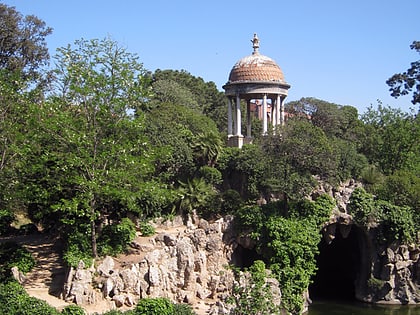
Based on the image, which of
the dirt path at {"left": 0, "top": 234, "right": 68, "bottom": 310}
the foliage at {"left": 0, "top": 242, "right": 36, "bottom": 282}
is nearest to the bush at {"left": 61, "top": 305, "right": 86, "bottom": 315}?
the dirt path at {"left": 0, "top": 234, "right": 68, "bottom": 310}

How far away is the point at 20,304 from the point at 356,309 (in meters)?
16.2

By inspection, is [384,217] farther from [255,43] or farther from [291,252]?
[255,43]

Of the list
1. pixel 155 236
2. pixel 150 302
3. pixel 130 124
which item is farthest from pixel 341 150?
pixel 150 302

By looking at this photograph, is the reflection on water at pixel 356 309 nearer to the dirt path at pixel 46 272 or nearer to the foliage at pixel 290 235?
the foliage at pixel 290 235

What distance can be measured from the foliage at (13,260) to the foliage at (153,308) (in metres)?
5.41

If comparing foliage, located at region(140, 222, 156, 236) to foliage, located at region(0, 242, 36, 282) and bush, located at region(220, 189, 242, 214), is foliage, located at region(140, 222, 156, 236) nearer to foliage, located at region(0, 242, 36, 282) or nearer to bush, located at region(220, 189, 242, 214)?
bush, located at region(220, 189, 242, 214)

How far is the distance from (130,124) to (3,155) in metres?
5.25

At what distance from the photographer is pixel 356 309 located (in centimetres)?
2664

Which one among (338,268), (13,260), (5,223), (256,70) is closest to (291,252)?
(338,268)

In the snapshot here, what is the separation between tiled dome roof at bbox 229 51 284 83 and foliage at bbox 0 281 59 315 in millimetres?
21731

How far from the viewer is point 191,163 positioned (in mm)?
30703

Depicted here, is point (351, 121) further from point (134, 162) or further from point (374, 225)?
point (134, 162)

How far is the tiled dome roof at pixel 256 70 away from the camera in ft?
117

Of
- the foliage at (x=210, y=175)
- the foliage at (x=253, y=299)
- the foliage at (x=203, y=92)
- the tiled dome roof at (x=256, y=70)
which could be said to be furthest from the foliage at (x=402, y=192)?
the foliage at (x=203, y=92)
